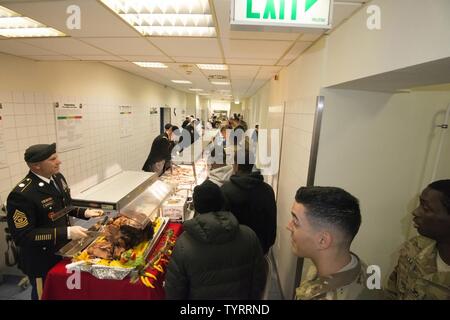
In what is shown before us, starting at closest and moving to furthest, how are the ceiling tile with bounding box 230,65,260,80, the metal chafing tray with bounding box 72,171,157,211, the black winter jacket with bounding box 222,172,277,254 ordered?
the black winter jacket with bounding box 222,172,277,254 → the metal chafing tray with bounding box 72,171,157,211 → the ceiling tile with bounding box 230,65,260,80

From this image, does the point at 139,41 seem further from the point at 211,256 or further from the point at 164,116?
the point at 164,116

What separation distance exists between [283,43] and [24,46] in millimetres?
2748

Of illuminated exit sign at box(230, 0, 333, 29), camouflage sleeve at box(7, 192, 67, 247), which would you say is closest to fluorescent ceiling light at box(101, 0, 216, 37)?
illuminated exit sign at box(230, 0, 333, 29)

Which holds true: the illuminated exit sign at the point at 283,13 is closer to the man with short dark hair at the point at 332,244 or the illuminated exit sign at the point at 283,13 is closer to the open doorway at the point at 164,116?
the man with short dark hair at the point at 332,244

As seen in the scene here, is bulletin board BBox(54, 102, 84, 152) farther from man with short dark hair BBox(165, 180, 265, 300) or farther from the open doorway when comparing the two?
the open doorway

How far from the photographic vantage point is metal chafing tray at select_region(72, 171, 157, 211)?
238 cm

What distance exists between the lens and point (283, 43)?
2.27 meters

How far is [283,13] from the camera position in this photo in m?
1.14

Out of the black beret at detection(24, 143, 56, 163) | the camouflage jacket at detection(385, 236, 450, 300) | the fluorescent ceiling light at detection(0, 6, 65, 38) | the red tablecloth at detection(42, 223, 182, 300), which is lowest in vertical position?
the red tablecloth at detection(42, 223, 182, 300)

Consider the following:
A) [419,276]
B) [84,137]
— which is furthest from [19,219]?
[419,276]

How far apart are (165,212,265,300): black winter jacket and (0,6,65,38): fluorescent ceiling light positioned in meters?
2.09

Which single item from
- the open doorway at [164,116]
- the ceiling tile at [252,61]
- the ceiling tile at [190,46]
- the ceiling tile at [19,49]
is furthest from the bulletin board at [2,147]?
the open doorway at [164,116]

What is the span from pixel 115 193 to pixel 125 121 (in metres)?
3.34
